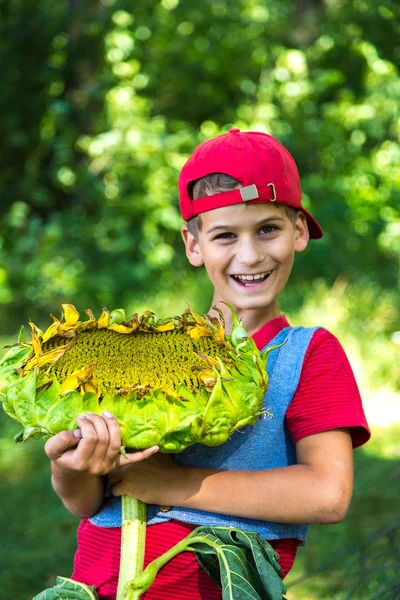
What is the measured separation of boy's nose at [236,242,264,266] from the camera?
1.70 m

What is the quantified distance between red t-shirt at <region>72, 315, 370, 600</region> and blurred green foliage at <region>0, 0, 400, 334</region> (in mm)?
5834

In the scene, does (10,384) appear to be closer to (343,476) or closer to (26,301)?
(343,476)

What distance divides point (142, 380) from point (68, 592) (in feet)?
1.57

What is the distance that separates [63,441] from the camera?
4.11ft

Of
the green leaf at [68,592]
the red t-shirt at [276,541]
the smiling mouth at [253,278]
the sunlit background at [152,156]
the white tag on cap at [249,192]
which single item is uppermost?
the sunlit background at [152,156]

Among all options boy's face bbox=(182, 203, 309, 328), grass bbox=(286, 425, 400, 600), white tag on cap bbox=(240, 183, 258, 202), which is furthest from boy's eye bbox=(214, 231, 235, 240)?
grass bbox=(286, 425, 400, 600)

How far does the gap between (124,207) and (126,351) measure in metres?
7.18

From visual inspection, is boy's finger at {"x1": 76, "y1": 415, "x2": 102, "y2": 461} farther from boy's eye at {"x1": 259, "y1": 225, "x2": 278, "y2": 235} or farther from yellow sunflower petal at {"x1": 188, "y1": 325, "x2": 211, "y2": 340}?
boy's eye at {"x1": 259, "y1": 225, "x2": 278, "y2": 235}

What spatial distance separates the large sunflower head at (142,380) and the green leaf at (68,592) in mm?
329

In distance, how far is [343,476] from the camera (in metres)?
1.51

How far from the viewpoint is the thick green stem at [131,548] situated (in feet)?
4.38

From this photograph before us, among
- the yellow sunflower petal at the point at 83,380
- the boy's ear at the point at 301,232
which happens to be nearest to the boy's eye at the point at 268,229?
the boy's ear at the point at 301,232

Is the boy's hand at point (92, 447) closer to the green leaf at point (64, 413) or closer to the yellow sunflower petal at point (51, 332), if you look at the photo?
the green leaf at point (64, 413)

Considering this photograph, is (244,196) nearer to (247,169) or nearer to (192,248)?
(247,169)
